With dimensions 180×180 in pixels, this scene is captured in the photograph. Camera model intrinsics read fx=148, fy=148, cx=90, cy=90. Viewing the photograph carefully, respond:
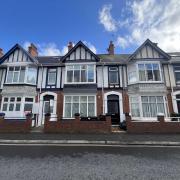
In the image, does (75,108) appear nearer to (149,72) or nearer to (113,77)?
(113,77)

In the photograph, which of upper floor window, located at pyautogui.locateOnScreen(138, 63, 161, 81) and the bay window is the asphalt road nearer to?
the bay window

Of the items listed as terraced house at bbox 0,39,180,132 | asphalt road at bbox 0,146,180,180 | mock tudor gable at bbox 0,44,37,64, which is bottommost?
asphalt road at bbox 0,146,180,180

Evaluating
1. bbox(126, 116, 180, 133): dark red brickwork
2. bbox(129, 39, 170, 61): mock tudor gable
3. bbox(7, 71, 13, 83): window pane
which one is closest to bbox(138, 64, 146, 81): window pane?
bbox(129, 39, 170, 61): mock tudor gable

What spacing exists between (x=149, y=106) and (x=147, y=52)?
235 inches

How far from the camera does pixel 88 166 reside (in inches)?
206

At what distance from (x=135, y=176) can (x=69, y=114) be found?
12.0m

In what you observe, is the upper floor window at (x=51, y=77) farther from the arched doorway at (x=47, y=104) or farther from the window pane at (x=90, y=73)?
the window pane at (x=90, y=73)

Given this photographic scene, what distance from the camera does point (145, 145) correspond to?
8461 mm

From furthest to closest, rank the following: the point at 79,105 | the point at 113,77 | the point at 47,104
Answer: the point at 113,77 → the point at 47,104 → the point at 79,105

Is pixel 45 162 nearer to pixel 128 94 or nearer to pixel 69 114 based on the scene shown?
pixel 69 114

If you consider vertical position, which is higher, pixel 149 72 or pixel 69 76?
pixel 149 72

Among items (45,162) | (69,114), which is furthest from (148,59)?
(45,162)

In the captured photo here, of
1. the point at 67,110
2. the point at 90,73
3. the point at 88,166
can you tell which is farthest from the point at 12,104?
the point at 88,166

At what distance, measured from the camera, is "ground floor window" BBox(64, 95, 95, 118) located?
51.8ft
